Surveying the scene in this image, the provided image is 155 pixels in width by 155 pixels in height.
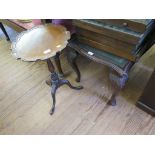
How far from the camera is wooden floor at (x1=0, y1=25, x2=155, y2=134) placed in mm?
1313

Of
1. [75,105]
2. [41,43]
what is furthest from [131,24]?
[75,105]

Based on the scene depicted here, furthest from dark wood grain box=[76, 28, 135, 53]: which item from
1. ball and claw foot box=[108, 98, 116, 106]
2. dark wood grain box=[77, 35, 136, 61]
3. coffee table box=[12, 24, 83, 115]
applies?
ball and claw foot box=[108, 98, 116, 106]

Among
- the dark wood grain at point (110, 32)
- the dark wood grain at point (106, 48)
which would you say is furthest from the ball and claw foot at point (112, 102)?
the dark wood grain at point (110, 32)

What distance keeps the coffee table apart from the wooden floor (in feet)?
1.43

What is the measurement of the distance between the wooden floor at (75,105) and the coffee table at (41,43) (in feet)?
1.43

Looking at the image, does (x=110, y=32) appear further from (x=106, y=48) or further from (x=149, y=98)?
(x=149, y=98)

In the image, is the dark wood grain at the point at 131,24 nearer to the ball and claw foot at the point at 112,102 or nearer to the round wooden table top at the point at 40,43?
the round wooden table top at the point at 40,43

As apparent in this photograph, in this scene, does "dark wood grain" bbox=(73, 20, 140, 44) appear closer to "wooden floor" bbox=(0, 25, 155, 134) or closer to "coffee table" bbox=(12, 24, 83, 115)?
"coffee table" bbox=(12, 24, 83, 115)

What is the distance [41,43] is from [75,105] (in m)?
0.63

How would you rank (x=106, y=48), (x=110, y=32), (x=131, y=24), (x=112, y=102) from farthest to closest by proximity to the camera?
1. (x=112, y=102)
2. (x=106, y=48)
3. (x=110, y=32)
4. (x=131, y=24)

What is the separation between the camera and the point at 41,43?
1.08 m
